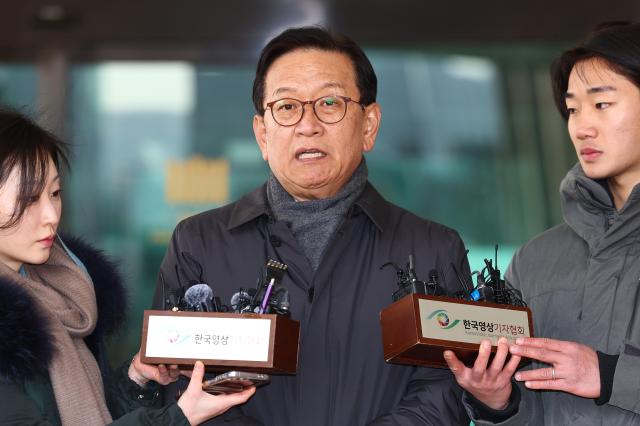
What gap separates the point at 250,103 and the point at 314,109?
4436 millimetres

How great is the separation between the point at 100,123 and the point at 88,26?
0.75m

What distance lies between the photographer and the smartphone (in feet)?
7.85

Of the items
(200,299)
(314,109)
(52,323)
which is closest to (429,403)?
(200,299)

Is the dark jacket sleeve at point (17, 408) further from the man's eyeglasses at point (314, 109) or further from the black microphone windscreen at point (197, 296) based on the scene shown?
the man's eyeglasses at point (314, 109)

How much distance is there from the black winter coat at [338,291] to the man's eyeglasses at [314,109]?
268 mm

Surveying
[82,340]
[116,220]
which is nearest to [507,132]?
[116,220]

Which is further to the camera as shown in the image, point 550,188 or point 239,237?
point 550,188

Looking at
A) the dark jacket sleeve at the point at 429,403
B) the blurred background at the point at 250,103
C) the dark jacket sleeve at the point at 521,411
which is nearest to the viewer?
the dark jacket sleeve at the point at 429,403

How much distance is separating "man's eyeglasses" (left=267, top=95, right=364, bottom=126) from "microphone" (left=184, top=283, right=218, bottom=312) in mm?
688

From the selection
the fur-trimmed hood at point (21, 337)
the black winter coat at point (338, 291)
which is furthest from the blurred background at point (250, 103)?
the fur-trimmed hood at point (21, 337)

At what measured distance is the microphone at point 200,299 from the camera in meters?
2.48

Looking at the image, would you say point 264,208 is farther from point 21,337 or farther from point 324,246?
point 21,337

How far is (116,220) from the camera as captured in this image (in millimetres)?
7254

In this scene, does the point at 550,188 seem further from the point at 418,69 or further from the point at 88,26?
the point at 88,26
